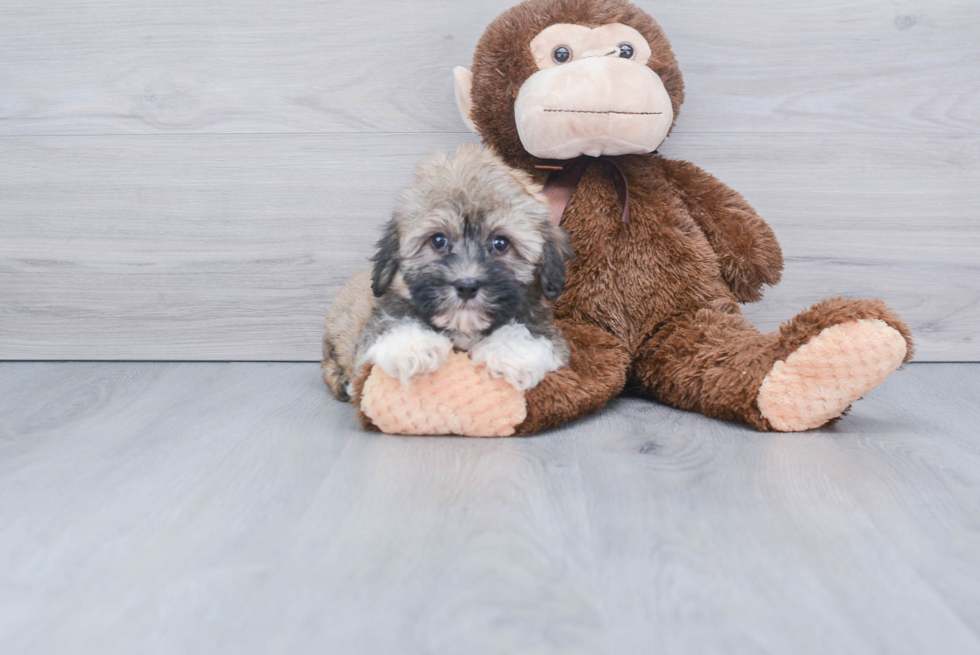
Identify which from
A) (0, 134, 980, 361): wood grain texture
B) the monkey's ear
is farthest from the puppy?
(0, 134, 980, 361): wood grain texture

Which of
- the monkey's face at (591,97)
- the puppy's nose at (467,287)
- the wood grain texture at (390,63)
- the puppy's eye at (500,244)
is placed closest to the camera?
the puppy's nose at (467,287)

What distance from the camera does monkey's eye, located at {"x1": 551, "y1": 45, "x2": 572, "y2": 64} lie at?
180 cm

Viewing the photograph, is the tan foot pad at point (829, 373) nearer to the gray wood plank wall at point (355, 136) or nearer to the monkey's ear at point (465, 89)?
the gray wood plank wall at point (355, 136)

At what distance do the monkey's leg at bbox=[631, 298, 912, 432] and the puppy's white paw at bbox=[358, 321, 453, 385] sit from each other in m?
0.59

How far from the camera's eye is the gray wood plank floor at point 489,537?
0.88 m

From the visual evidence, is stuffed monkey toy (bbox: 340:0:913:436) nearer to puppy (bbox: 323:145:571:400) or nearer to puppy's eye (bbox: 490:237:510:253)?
puppy (bbox: 323:145:571:400)

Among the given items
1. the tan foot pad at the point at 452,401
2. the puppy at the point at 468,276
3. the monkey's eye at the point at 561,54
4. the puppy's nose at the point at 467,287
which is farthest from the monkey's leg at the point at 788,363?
the monkey's eye at the point at 561,54

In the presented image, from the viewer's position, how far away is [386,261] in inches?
63.7

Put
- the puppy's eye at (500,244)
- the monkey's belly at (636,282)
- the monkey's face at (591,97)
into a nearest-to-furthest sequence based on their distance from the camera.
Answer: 1. the puppy's eye at (500,244)
2. the monkey's face at (591,97)
3. the monkey's belly at (636,282)

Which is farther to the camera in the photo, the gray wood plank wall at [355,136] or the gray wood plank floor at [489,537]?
the gray wood plank wall at [355,136]

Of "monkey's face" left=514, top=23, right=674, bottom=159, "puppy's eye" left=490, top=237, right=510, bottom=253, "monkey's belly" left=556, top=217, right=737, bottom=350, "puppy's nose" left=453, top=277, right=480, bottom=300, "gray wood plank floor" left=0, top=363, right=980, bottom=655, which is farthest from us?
"monkey's belly" left=556, top=217, right=737, bottom=350

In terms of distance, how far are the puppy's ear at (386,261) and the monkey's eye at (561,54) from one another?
1.89ft

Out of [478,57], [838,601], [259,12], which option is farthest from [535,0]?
[838,601]

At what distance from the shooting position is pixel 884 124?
87.3 inches
